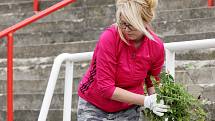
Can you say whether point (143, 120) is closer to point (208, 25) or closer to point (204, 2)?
point (208, 25)

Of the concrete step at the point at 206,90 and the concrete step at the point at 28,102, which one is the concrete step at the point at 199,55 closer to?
the concrete step at the point at 206,90

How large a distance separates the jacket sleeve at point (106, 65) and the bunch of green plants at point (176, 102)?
242mm

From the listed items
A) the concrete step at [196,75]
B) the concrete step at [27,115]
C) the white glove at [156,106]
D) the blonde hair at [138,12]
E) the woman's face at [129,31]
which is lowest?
the concrete step at [27,115]

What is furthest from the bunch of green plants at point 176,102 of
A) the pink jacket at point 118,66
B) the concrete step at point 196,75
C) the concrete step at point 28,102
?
the concrete step at point 28,102

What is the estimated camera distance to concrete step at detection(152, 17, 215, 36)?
6.53 metres

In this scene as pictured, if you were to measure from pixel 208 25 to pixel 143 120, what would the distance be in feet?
9.65

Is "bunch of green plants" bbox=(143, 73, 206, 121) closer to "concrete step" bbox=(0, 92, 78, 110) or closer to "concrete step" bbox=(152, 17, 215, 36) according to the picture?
"concrete step" bbox=(0, 92, 78, 110)

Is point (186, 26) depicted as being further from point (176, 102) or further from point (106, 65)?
point (176, 102)

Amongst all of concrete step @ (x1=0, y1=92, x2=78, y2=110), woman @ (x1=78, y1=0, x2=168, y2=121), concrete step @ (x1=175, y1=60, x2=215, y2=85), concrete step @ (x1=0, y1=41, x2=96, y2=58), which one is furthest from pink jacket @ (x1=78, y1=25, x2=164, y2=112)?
concrete step @ (x1=0, y1=41, x2=96, y2=58)

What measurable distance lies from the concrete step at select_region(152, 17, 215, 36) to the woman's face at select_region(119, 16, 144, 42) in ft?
10.7

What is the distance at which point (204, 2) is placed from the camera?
23.7 ft

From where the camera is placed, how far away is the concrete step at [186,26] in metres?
6.53

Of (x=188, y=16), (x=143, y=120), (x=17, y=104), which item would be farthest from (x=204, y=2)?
(x=143, y=120)

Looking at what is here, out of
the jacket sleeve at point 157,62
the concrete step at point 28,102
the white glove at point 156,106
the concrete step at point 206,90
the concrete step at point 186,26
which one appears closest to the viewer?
the white glove at point 156,106
